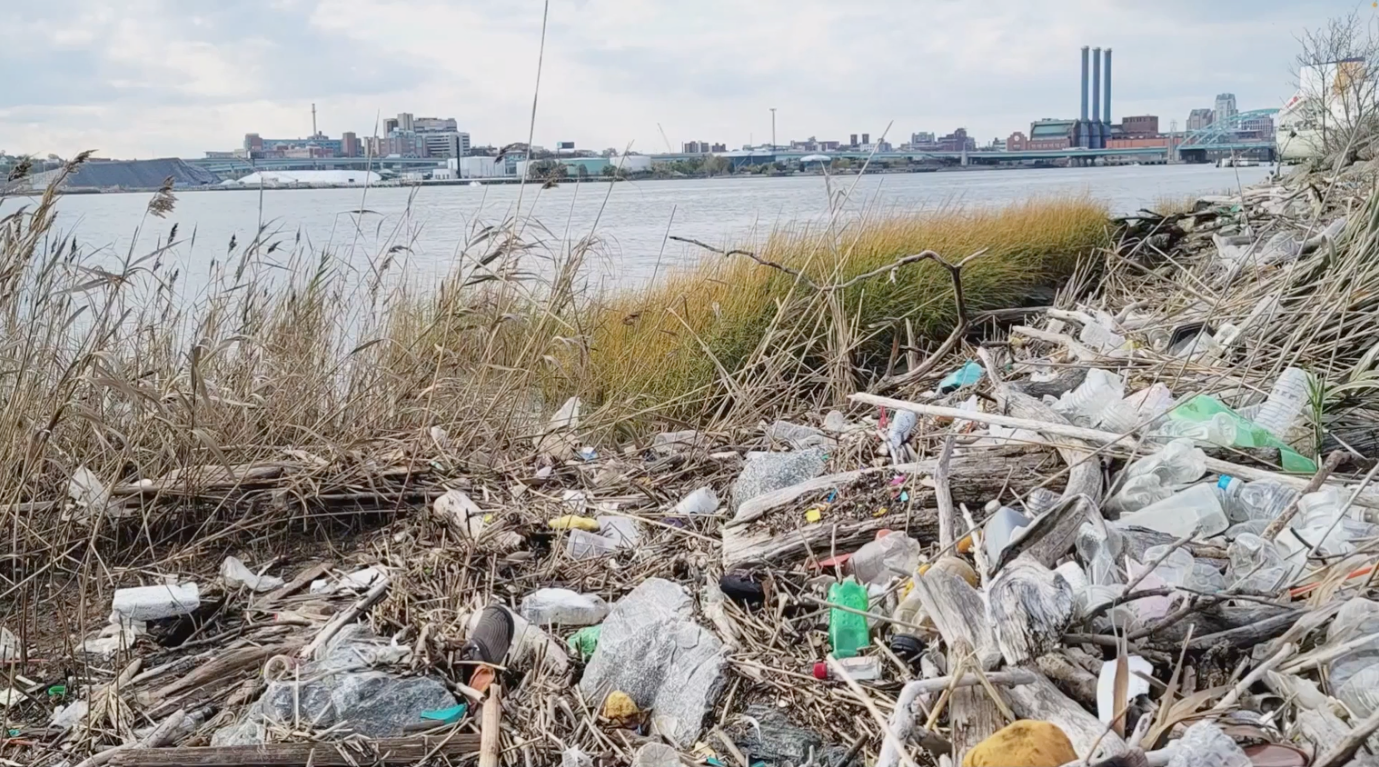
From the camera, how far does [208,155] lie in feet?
16.4

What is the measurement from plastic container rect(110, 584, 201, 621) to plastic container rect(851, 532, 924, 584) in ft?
4.49

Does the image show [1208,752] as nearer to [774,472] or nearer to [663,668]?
[663,668]

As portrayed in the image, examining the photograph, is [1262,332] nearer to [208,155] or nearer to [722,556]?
[722,556]

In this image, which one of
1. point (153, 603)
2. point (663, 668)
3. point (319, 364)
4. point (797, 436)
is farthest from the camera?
point (319, 364)

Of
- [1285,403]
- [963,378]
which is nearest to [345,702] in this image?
[1285,403]

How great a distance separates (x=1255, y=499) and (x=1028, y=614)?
843mm

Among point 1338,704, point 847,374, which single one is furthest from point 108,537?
point 1338,704

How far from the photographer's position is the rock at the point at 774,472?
94.5 inches

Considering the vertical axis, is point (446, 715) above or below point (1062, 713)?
below

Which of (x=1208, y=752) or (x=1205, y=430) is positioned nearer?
(x=1208, y=752)

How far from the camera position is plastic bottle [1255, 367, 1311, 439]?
2.27m

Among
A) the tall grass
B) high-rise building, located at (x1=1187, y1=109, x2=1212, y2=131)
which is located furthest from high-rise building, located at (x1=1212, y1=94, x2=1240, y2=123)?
the tall grass

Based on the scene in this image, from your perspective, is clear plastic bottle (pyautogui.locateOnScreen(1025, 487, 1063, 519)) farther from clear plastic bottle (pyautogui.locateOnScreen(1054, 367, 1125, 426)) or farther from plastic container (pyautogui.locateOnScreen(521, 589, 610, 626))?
plastic container (pyautogui.locateOnScreen(521, 589, 610, 626))

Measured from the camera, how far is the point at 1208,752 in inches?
44.8
